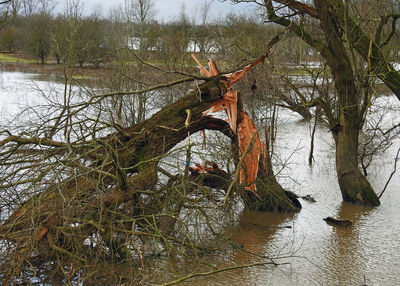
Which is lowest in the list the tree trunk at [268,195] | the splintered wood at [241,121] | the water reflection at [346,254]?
the water reflection at [346,254]

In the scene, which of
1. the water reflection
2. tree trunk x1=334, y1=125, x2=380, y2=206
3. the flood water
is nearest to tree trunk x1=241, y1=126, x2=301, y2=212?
the flood water

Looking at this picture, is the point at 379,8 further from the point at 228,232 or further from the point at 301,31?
the point at 228,232

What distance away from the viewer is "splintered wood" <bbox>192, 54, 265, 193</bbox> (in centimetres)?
1036

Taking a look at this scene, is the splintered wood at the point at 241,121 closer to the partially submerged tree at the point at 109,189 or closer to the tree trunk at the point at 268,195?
the partially submerged tree at the point at 109,189

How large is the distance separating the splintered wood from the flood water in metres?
1.03

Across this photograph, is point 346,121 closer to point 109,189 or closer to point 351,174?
point 351,174

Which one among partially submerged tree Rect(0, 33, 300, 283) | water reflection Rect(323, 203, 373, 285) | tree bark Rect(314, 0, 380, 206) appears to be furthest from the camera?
tree bark Rect(314, 0, 380, 206)

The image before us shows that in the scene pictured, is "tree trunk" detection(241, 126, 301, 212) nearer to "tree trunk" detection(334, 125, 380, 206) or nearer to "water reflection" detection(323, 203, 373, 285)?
"water reflection" detection(323, 203, 373, 285)

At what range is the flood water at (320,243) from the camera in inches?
334

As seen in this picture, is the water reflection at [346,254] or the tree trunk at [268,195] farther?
the tree trunk at [268,195]

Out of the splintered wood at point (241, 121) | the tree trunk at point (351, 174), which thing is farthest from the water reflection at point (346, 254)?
the splintered wood at point (241, 121)

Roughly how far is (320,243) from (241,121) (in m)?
2.72

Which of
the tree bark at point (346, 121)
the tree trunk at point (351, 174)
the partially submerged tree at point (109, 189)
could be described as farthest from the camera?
the tree trunk at point (351, 174)

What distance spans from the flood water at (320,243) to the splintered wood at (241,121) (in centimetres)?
103
